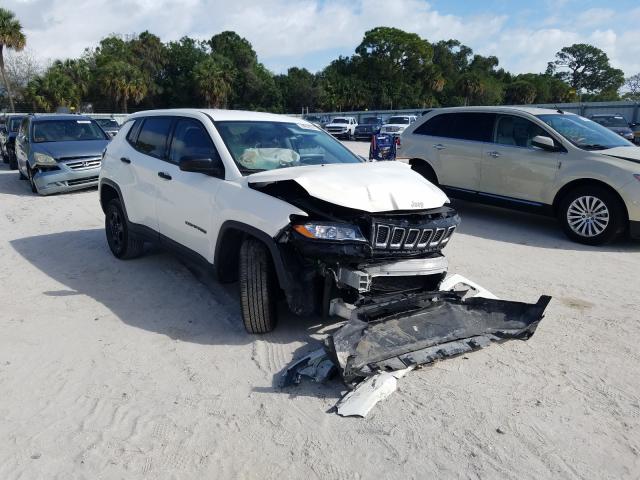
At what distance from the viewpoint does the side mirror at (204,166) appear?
4344 millimetres

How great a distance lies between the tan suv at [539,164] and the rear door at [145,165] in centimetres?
523

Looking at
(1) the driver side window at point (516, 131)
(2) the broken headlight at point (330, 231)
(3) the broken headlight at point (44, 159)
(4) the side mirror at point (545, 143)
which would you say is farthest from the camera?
(3) the broken headlight at point (44, 159)

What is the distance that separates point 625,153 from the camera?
24.0ft

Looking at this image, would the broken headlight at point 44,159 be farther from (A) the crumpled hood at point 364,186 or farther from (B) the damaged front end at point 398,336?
(B) the damaged front end at point 398,336

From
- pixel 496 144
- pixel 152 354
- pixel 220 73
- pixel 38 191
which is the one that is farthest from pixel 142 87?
pixel 152 354

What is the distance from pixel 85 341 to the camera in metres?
4.20

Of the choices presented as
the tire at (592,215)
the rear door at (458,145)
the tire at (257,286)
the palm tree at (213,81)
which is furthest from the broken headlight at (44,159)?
the palm tree at (213,81)

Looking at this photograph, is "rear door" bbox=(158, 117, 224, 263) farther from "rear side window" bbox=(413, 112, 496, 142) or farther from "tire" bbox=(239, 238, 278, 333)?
"rear side window" bbox=(413, 112, 496, 142)

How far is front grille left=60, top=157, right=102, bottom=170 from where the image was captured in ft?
37.0

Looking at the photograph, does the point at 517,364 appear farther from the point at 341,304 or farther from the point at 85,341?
the point at 85,341

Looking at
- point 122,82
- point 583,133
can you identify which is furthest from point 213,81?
point 583,133

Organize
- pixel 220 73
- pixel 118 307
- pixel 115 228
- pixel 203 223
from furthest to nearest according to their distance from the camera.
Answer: pixel 220 73, pixel 115 228, pixel 118 307, pixel 203 223

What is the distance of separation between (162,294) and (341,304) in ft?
7.31

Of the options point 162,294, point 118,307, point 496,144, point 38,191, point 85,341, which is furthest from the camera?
point 38,191
